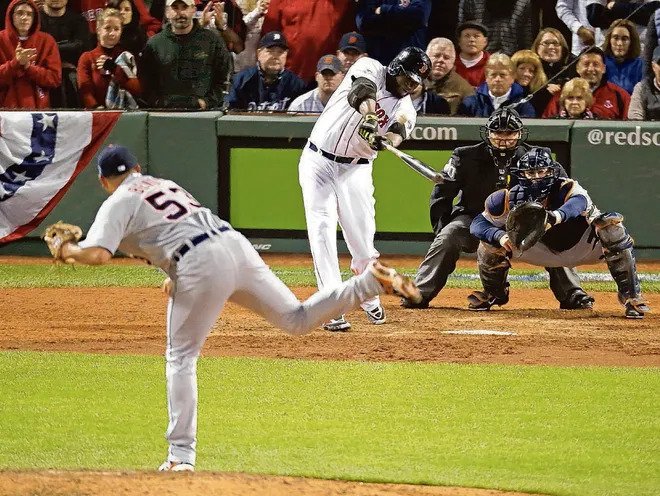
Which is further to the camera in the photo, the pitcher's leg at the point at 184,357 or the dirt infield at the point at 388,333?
the dirt infield at the point at 388,333

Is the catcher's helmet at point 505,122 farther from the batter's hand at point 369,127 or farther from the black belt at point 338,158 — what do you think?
the batter's hand at point 369,127

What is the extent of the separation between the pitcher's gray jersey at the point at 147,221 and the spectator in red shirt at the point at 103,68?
787 centimetres

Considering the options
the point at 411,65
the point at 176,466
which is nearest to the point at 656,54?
the point at 411,65

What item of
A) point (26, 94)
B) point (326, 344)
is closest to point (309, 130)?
point (26, 94)

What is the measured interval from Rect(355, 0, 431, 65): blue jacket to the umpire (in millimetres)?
2990

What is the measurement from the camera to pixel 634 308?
1030cm

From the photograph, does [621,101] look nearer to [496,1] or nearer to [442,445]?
[496,1]

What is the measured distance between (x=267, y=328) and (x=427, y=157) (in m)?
3.77

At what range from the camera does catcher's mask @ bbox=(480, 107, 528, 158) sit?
10289mm

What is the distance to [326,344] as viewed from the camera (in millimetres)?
9312

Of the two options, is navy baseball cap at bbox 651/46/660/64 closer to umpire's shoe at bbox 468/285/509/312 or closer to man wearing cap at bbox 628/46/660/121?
man wearing cap at bbox 628/46/660/121

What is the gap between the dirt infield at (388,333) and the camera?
8961mm

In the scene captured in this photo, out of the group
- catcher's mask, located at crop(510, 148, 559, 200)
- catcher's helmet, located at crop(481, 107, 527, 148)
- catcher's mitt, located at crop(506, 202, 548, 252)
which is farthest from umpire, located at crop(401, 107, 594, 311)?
catcher's mitt, located at crop(506, 202, 548, 252)

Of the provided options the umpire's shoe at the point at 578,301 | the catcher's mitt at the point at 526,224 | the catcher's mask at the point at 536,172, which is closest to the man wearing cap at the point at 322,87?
the catcher's mask at the point at 536,172
